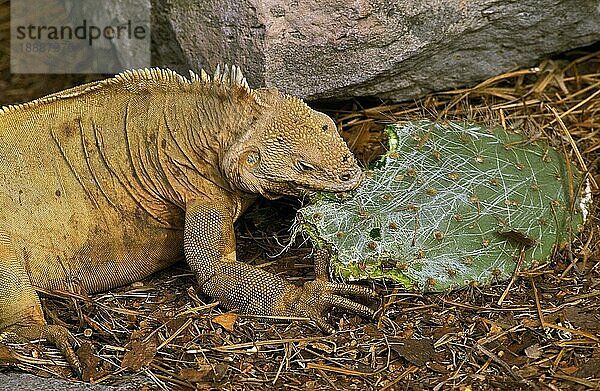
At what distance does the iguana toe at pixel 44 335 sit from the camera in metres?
4.29

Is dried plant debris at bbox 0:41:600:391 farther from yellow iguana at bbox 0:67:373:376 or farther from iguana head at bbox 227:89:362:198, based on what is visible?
iguana head at bbox 227:89:362:198

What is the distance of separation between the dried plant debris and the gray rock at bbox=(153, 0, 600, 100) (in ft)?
1.78

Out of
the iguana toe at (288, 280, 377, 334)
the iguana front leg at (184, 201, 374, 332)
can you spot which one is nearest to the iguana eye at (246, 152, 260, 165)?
the iguana front leg at (184, 201, 374, 332)

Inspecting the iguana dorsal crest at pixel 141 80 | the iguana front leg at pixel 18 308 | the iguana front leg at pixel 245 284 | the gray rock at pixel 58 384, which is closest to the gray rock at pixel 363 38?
the iguana dorsal crest at pixel 141 80

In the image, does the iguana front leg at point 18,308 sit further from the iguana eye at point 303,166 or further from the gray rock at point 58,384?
the iguana eye at point 303,166

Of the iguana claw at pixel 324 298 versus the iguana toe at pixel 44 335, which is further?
the iguana claw at pixel 324 298

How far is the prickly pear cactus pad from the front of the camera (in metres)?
4.57

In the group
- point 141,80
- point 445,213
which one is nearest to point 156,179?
point 141,80

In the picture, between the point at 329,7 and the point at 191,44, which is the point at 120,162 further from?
the point at 329,7

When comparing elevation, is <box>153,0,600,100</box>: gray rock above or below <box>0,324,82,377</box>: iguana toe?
above

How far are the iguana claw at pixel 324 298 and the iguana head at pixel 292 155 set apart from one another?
0.39 meters

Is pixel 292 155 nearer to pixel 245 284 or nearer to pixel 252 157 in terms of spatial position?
pixel 252 157

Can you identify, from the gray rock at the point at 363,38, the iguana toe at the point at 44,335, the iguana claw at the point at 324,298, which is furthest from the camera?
the gray rock at the point at 363,38

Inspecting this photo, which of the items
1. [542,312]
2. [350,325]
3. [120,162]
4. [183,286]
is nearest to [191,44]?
[120,162]
